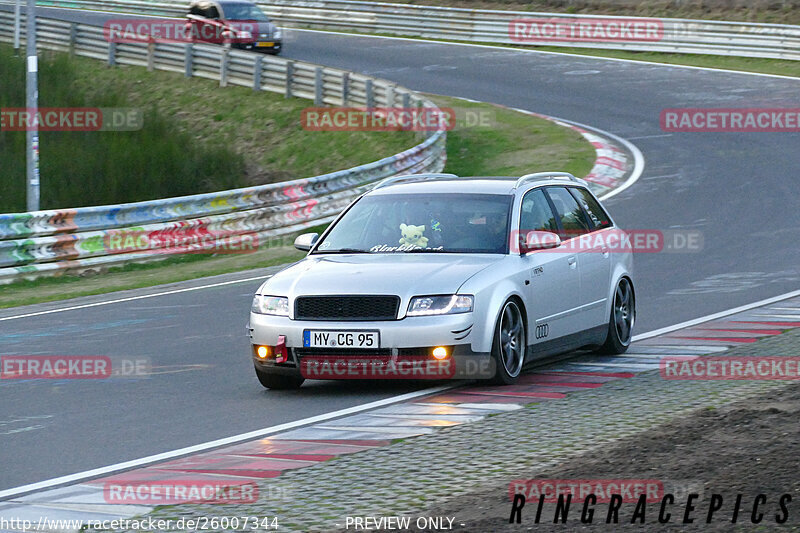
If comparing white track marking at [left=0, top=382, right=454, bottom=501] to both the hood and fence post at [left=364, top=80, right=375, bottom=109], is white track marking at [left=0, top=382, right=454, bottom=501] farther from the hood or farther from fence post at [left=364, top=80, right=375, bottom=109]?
fence post at [left=364, top=80, right=375, bottom=109]

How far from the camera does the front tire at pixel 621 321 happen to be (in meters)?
11.3

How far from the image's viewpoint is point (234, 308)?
46.6 ft

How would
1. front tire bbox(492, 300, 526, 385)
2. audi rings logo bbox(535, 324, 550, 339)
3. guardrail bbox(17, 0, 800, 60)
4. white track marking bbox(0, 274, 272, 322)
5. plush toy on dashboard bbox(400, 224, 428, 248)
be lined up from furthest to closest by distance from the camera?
guardrail bbox(17, 0, 800, 60) → white track marking bbox(0, 274, 272, 322) → plush toy on dashboard bbox(400, 224, 428, 248) → audi rings logo bbox(535, 324, 550, 339) → front tire bbox(492, 300, 526, 385)

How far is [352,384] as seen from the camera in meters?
10.1

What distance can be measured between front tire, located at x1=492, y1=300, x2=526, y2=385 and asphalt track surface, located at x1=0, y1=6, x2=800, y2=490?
2.15 ft

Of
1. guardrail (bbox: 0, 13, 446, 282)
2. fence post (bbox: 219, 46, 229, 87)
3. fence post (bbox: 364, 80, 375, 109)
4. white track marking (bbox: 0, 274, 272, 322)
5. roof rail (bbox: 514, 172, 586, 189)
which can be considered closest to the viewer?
roof rail (bbox: 514, 172, 586, 189)

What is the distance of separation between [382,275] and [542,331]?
1455 mm

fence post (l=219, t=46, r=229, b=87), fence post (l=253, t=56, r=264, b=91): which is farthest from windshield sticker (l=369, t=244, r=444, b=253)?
fence post (l=219, t=46, r=229, b=87)

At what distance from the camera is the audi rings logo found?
10.2 metres

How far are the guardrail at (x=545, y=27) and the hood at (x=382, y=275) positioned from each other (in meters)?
30.1

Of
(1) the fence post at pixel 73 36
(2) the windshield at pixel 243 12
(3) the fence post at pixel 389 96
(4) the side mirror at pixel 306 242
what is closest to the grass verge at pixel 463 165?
(3) the fence post at pixel 389 96

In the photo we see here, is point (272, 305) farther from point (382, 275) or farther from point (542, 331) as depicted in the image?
point (542, 331)

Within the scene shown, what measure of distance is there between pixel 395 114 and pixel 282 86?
6141 millimetres

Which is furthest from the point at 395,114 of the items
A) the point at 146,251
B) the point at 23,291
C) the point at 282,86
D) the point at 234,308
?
the point at 234,308
